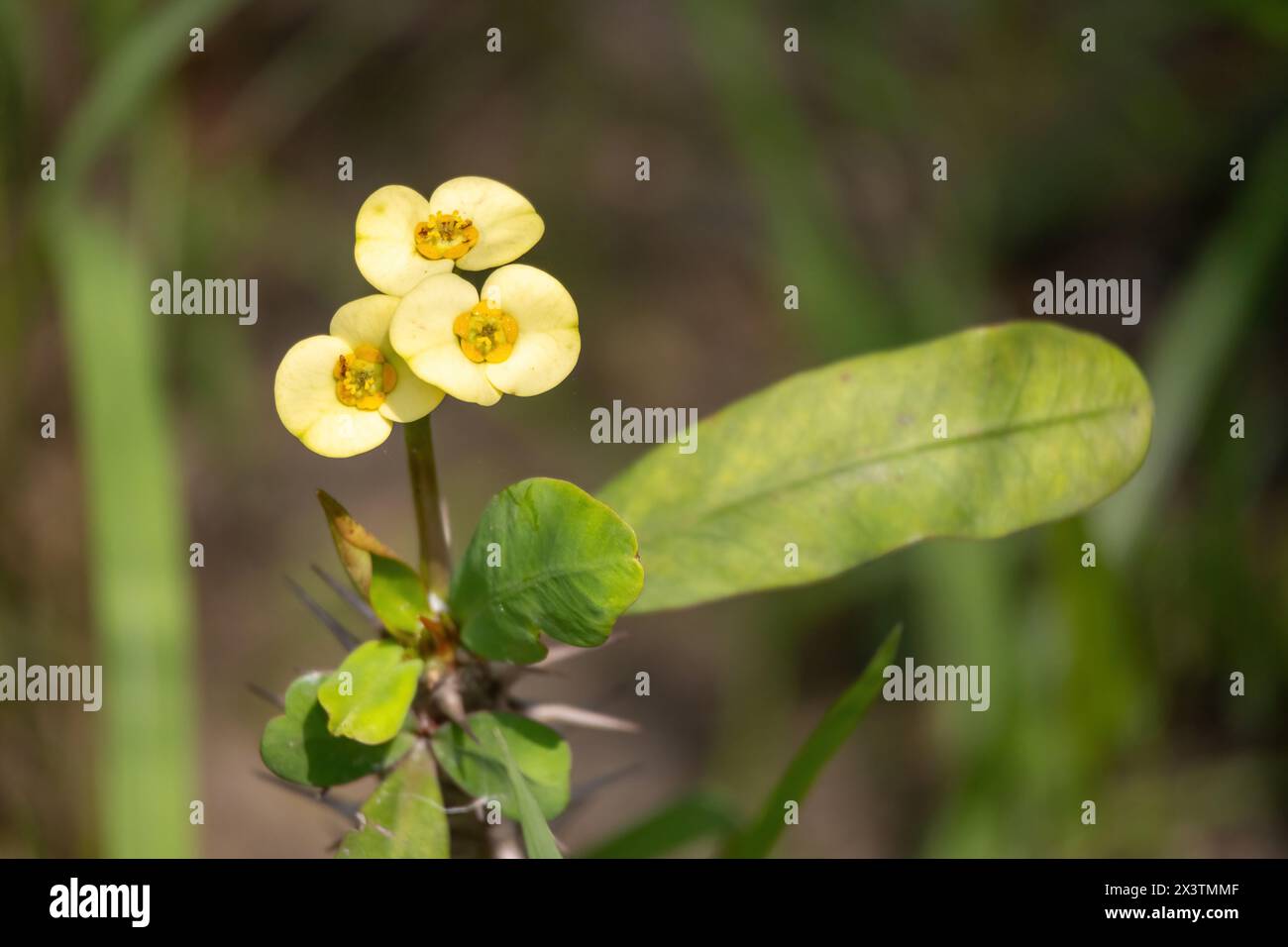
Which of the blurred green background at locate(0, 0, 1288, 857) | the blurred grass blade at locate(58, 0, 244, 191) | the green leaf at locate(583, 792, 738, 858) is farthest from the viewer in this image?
the blurred green background at locate(0, 0, 1288, 857)

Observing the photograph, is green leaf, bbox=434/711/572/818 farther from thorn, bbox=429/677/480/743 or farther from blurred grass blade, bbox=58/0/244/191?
blurred grass blade, bbox=58/0/244/191

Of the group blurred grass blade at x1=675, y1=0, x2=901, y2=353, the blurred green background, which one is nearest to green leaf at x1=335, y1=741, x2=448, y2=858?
the blurred green background

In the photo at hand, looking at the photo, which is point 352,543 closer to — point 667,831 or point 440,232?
point 440,232

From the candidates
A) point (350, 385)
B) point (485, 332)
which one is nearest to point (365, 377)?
point (350, 385)

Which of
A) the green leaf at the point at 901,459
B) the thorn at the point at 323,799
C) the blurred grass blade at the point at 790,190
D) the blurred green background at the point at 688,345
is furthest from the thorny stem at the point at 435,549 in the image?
the blurred grass blade at the point at 790,190

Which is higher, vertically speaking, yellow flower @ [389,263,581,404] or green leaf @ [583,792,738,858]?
yellow flower @ [389,263,581,404]

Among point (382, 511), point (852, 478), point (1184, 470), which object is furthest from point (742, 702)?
point (852, 478)

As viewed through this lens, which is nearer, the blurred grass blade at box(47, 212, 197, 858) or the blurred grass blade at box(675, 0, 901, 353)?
the blurred grass blade at box(47, 212, 197, 858)

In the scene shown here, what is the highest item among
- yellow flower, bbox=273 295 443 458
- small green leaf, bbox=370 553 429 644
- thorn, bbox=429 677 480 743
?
yellow flower, bbox=273 295 443 458

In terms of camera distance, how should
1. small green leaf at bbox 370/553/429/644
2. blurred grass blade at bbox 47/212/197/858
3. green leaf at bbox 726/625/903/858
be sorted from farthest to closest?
blurred grass blade at bbox 47/212/197/858
green leaf at bbox 726/625/903/858
small green leaf at bbox 370/553/429/644
